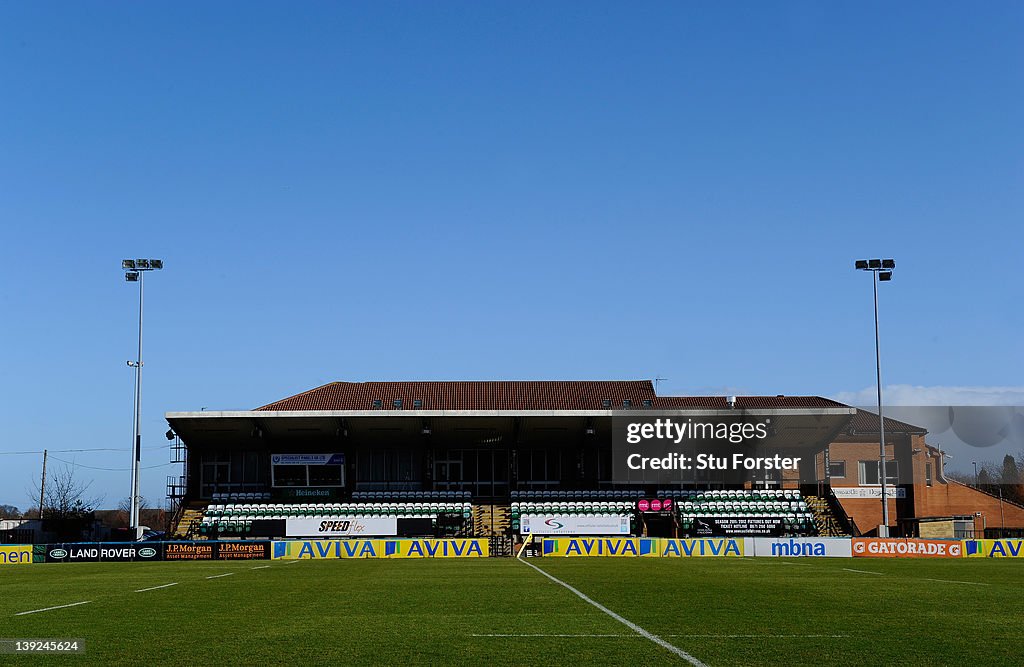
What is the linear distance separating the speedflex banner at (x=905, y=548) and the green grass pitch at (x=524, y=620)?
69.9 ft

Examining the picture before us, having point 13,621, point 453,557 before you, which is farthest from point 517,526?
point 13,621

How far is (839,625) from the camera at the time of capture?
A: 14.1m

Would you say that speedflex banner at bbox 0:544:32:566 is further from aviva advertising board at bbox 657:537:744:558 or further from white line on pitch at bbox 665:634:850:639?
white line on pitch at bbox 665:634:850:639

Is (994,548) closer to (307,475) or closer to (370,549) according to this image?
(370,549)

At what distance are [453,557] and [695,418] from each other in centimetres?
2372

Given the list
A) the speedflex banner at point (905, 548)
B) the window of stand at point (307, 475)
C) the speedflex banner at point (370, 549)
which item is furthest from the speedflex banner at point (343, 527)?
the speedflex banner at point (905, 548)

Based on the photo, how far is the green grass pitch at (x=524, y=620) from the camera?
1095cm

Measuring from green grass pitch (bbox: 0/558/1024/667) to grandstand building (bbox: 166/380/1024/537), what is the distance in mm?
36807

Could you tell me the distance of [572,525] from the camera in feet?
197

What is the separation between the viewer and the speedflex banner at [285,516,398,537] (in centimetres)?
6122

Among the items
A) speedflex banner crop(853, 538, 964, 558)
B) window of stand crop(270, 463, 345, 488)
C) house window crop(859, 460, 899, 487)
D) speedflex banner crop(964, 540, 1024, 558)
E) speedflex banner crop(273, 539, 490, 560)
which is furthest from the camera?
house window crop(859, 460, 899, 487)

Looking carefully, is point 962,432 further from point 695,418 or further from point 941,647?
point 941,647

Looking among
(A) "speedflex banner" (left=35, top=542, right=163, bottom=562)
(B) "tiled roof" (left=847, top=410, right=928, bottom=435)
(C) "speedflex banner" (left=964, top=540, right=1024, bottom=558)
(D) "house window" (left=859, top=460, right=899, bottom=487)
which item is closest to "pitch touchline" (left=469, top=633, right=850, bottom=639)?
(A) "speedflex banner" (left=35, top=542, right=163, bottom=562)

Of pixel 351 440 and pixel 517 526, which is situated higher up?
pixel 351 440
